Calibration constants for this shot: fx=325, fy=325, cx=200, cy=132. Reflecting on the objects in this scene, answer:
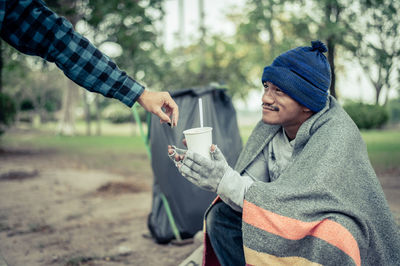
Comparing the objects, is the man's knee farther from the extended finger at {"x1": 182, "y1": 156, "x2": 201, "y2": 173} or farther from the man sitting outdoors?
the extended finger at {"x1": 182, "y1": 156, "x2": 201, "y2": 173}

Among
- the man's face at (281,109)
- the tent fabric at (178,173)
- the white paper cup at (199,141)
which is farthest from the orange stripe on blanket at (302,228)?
the tent fabric at (178,173)

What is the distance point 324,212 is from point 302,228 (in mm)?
115

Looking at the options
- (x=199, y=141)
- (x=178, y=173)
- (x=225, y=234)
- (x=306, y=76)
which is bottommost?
(x=225, y=234)

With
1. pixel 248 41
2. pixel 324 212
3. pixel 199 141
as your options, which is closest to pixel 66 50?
pixel 199 141

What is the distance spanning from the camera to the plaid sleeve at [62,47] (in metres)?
1.44

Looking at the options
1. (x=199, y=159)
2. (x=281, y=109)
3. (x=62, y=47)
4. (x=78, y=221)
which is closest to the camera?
(x=199, y=159)

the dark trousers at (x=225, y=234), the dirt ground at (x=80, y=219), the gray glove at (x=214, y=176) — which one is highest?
the gray glove at (x=214, y=176)

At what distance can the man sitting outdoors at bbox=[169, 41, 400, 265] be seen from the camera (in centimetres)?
133

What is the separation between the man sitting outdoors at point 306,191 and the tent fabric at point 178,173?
0.99m

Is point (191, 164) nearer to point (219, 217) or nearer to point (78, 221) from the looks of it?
point (219, 217)

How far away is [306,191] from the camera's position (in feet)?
4.42

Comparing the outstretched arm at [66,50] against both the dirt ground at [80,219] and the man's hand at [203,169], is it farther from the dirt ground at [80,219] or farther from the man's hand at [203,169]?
the dirt ground at [80,219]

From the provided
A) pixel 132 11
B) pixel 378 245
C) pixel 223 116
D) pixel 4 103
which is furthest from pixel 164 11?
pixel 378 245

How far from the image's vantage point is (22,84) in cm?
2836
